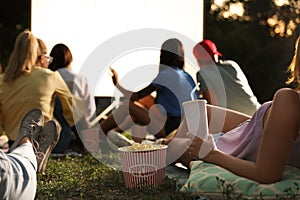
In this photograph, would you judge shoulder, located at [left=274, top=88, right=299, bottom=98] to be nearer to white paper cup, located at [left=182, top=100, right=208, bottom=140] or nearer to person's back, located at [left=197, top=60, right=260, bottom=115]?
white paper cup, located at [left=182, top=100, right=208, bottom=140]

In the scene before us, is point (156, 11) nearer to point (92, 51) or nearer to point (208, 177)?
point (92, 51)

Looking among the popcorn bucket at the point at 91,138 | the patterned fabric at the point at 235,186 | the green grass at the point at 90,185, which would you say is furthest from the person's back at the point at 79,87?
the patterned fabric at the point at 235,186

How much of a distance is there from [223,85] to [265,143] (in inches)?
83.5

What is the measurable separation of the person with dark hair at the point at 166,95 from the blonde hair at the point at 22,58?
84cm

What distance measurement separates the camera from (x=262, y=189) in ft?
7.88

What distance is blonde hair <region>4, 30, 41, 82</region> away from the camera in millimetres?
4113

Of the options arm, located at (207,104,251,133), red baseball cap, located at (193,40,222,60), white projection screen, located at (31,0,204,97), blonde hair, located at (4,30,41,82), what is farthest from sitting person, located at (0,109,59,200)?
white projection screen, located at (31,0,204,97)

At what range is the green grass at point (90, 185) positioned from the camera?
112 inches

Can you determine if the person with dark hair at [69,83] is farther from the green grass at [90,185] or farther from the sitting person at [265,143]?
the sitting person at [265,143]

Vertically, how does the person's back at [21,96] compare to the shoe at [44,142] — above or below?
above

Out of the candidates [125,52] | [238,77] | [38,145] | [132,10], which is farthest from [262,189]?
[132,10]

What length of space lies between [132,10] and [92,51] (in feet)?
1.94

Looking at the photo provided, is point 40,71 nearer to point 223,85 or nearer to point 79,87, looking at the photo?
point 79,87

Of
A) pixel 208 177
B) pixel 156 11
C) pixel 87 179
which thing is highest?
pixel 156 11
